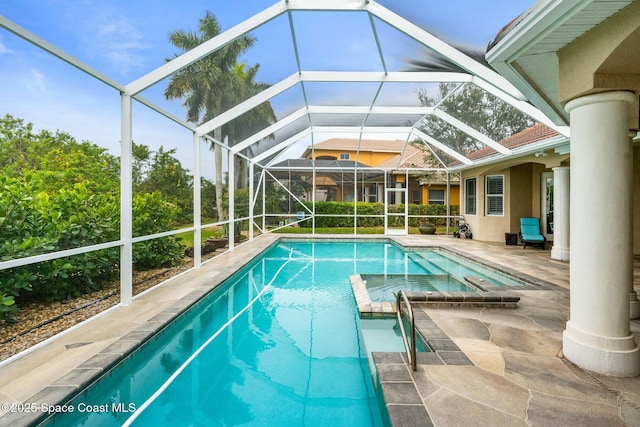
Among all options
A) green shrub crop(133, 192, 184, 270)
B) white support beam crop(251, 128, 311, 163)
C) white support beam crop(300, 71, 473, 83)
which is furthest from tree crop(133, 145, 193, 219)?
white support beam crop(251, 128, 311, 163)

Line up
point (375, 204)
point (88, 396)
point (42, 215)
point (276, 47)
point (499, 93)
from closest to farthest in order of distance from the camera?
point (88, 396)
point (42, 215)
point (276, 47)
point (499, 93)
point (375, 204)

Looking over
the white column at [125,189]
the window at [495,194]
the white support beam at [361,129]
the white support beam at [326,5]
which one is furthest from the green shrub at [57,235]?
the window at [495,194]

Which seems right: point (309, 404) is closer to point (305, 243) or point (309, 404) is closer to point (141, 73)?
point (141, 73)

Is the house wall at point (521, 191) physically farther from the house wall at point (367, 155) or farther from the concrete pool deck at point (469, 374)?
the house wall at point (367, 155)

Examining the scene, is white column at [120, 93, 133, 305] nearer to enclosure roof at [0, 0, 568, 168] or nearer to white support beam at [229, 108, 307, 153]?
enclosure roof at [0, 0, 568, 168]

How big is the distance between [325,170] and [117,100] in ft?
35.1

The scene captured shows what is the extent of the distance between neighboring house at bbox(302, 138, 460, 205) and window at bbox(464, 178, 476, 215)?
668 millimetres

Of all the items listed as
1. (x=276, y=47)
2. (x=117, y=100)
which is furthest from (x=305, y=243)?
(x=117, y=100)

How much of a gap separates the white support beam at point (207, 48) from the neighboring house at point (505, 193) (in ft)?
22.7

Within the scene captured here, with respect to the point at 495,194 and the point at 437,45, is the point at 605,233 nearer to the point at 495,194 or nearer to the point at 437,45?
the point at 437,45

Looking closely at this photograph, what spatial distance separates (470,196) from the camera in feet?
41.6

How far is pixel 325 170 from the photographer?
14.6m

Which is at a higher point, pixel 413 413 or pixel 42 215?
pixel 42 215

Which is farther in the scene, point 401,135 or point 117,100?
point 401,135
